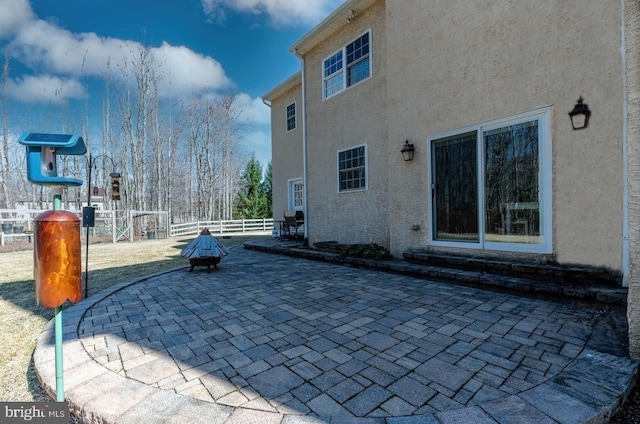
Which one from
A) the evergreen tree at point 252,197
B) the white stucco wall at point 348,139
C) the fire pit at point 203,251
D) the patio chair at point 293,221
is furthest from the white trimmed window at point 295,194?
the evergreen tree at point 252,197

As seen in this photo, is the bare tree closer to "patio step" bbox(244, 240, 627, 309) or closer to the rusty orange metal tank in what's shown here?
the rusty orange metal tank

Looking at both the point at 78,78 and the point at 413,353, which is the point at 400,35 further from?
the point at 78,78

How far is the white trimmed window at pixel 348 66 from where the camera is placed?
23.2ft

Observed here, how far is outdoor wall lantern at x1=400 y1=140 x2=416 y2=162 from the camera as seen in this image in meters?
5.53

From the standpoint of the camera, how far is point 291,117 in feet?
37.8

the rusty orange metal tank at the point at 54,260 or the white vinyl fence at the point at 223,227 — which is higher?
the rusty orange metal tank at the point at 54,260

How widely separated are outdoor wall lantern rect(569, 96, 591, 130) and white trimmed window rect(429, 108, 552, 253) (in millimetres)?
278

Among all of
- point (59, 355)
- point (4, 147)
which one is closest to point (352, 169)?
point (59, 355)

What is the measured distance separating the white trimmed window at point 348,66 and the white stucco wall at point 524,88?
117 cm

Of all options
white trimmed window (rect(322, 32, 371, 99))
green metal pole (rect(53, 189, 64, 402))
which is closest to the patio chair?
white trimmed window (rect(322, 32, 371, 99))

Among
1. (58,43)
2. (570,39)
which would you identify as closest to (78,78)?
(58,43)

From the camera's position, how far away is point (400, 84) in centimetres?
578

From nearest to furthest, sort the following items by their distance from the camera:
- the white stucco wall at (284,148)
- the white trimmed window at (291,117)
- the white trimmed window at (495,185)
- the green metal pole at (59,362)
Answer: the green metal pole at (59,362)
the white trimmed window at (495,185)
the white stucco wall at (284,148)
the white trimmed window at (291,117)

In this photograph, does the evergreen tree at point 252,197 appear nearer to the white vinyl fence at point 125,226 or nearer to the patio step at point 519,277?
the white vinyl fence at point 125,226
